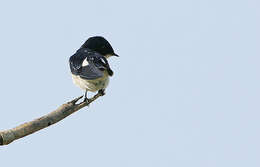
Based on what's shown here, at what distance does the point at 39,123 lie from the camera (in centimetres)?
757

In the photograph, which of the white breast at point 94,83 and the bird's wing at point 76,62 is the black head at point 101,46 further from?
the white breast at point 94,83

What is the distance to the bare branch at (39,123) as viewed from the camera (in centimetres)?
720

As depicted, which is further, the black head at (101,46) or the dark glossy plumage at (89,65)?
the black head at (101,46)

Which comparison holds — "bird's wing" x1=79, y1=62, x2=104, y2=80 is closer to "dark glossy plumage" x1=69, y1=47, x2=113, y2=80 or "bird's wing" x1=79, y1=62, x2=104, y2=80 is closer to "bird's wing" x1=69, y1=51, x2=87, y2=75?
"dark glossy plumage" x1=69, y1=47, x2=113, y2=80

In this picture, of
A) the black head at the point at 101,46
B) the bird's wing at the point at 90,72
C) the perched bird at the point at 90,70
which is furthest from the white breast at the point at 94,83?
the black head at the point at 101,46

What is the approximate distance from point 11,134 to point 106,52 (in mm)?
3849

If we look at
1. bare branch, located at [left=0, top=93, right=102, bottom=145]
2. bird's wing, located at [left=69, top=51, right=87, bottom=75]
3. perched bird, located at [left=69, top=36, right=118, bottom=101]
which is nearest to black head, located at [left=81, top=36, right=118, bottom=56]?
perched bird, located at [left=69, top=36, right=118, bottom=101]

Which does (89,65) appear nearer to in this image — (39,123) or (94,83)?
(94,83)

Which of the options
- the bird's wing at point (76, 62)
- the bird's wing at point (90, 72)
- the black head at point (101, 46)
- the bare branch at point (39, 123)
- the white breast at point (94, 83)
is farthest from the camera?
the black head at point (101, 46)

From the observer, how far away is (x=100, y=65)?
9.53 metres

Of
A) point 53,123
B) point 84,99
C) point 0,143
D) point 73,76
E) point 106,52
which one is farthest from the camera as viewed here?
point 106,52

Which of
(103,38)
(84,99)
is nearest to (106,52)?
(103,38)

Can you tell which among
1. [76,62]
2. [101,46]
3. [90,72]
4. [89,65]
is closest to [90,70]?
[90,72]

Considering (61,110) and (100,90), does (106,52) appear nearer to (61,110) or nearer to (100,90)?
(100,90)
